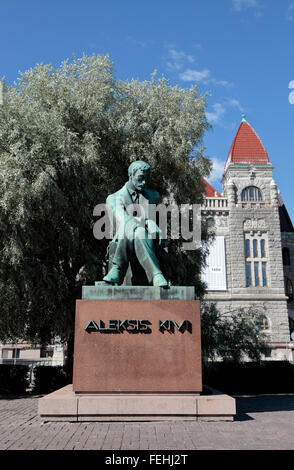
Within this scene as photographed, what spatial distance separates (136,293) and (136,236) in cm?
95

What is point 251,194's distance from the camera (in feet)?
124

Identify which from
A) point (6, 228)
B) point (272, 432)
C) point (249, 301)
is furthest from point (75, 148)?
point (249, 301)

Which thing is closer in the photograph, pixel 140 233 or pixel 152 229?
pixel 140 233

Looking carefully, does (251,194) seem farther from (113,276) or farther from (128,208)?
(113,276)

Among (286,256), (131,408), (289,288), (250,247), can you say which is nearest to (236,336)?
(131,408)

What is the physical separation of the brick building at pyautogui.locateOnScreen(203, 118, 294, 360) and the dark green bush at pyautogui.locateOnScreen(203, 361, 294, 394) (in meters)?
19.3

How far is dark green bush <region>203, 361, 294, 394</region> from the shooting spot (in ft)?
47.2

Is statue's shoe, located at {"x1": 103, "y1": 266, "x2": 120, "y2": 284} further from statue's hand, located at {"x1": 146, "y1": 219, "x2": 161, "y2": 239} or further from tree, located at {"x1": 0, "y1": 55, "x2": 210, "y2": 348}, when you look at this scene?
tree, located at {"x1": 0, "y1": 55, "x2": 210, "y2": 348}

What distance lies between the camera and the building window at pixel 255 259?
35.8 m

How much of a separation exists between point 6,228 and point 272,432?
7.72 m

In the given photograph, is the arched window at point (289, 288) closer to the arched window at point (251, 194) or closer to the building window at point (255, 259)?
the building window at point (255, 259)

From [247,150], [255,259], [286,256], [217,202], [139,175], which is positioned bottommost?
[139,175]

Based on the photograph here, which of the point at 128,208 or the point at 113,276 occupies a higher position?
the point at 128,208

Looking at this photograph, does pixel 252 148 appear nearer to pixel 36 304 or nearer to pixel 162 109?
pixel 162 109
